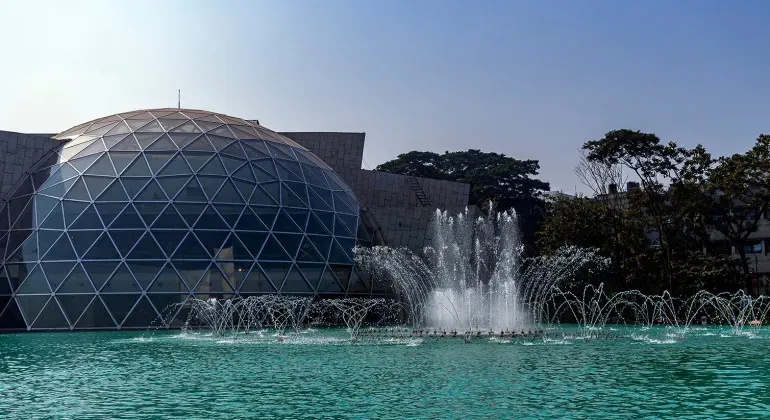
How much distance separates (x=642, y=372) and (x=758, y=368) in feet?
8.24

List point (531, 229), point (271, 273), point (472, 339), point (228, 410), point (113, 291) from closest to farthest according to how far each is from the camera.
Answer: point (228, 410) → point (472, 339) → point (113, 291) → point (271, 273) → point (531, 229)

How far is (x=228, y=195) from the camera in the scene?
36.3 m

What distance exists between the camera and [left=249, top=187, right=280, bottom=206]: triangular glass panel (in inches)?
1444

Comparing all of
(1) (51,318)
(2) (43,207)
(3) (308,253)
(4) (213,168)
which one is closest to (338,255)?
(3) (308,253)

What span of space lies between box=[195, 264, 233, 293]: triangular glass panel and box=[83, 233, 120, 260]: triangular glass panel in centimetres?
361

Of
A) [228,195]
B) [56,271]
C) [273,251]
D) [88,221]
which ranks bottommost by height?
[56,271]

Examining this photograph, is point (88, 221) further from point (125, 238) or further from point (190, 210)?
point (190, 210)

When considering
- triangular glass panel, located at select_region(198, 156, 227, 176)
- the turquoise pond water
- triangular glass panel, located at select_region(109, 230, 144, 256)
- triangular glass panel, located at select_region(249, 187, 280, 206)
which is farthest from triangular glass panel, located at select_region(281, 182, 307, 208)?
the turquoise pond water

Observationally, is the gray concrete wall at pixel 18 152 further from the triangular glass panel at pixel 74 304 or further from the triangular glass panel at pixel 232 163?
the triangular glass panel at pixel 74 304

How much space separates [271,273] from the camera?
115 ft

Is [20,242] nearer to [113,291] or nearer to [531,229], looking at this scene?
[113,291]

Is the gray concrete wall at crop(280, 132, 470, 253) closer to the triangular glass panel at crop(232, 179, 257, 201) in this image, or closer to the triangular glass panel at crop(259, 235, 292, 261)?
the triangular glass panel at crop(232, 179, 257, 201)

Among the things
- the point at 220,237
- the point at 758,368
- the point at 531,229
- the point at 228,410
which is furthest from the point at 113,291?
the point at 531,229

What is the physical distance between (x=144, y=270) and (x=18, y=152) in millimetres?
11582
